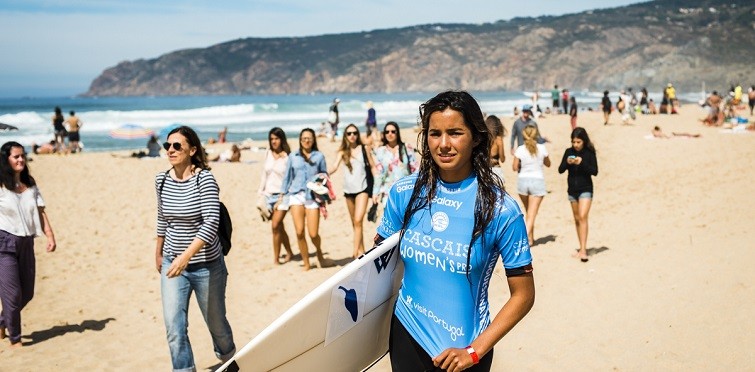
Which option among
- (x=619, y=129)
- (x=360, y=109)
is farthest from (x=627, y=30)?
(x=619, y=129)

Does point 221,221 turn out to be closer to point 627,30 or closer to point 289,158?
point 289,158

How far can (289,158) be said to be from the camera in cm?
759

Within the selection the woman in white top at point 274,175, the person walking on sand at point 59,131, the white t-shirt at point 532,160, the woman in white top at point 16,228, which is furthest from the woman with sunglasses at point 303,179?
the person walking on sand at point 59,131

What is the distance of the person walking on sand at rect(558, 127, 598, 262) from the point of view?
7551mm

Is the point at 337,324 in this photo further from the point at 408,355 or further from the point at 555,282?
the point at 555,282

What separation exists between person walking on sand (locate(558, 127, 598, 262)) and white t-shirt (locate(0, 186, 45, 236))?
5.72 metres

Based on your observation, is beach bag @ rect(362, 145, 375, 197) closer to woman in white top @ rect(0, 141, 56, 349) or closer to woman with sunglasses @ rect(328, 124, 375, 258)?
woman with sunglasses @ rect(328, 124, 375, 258)

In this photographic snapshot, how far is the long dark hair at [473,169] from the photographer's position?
219cm

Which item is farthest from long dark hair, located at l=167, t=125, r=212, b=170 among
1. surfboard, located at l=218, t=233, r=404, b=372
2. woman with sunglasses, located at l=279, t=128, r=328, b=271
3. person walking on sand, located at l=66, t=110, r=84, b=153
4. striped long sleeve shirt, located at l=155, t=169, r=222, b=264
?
person walking on sand, located at l=66, t=110, r=84, b=153

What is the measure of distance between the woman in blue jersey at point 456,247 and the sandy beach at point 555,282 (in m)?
2.67

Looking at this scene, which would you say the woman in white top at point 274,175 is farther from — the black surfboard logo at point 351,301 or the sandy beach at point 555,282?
the black surfboard logo at point 351,301

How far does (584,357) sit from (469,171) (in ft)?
10.3

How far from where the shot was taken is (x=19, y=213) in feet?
18.0

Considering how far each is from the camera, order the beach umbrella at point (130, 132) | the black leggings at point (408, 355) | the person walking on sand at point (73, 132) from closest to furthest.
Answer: the black leggings at point (408, 355) < the person walking on sand at point (73, 132) < the beach umbrella at point (130, 132)
